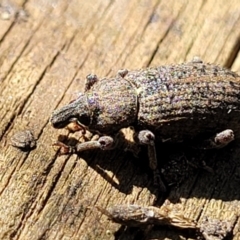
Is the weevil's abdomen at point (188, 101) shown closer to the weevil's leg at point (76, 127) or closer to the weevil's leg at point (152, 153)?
the weevil's leg at point (152, 153)

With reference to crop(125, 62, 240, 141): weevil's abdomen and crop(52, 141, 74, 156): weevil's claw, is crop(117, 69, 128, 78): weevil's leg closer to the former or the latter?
crop(125, 62, 240, 141): weevil's abdomen

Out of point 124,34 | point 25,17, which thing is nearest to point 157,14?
point 124,34

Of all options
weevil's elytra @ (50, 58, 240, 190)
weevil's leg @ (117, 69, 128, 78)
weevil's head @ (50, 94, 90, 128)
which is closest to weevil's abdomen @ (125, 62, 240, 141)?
weevil's elytra @ (50, 58, 240, 190)

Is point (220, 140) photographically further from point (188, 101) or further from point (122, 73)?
point (122, 73)

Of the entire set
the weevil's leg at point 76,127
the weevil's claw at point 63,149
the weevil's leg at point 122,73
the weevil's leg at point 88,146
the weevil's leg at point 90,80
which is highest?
the weevil's leg at point 122,73

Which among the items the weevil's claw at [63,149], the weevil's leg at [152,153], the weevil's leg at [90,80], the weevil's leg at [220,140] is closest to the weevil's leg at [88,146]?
the weevil's claw at [63,149]
